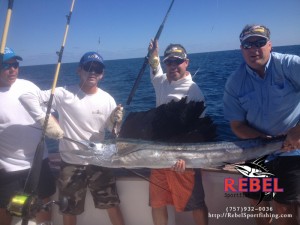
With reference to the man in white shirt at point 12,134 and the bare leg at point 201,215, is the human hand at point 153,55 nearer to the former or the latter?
the man in white shirt at point 12,134

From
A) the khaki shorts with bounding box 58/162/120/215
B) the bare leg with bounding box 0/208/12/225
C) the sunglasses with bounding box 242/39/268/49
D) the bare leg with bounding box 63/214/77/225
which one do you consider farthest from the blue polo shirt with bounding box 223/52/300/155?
the bare leg with bounding box 0/208/12/225

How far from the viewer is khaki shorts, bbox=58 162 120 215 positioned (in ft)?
6.97

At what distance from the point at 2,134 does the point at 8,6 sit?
96cm

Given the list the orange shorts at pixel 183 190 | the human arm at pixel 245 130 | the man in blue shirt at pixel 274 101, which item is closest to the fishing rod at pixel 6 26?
the orange shorts at pixel 183 190

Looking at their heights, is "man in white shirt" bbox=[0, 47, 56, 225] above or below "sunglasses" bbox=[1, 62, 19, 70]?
below

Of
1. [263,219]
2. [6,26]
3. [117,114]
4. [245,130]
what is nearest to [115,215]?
[117,114]

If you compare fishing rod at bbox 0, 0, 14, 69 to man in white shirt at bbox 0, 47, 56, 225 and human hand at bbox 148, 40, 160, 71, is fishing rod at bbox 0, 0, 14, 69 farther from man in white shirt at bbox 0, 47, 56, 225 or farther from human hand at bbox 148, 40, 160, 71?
human hand at bbox 148, 40, 160, 71

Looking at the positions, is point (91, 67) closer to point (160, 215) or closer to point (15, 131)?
point (15, 131)

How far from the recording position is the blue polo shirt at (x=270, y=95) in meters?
1.73

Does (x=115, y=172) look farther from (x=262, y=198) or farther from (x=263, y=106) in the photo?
(x=263, y=106)

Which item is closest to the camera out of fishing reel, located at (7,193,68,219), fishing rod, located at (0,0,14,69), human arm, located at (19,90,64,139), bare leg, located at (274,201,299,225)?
fishing rod, located at (0,0,14,69)

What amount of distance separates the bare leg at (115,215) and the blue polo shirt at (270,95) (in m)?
1.31

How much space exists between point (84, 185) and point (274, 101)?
163cm

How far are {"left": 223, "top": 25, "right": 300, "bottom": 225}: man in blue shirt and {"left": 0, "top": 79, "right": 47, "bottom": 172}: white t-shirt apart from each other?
65.1 inches
